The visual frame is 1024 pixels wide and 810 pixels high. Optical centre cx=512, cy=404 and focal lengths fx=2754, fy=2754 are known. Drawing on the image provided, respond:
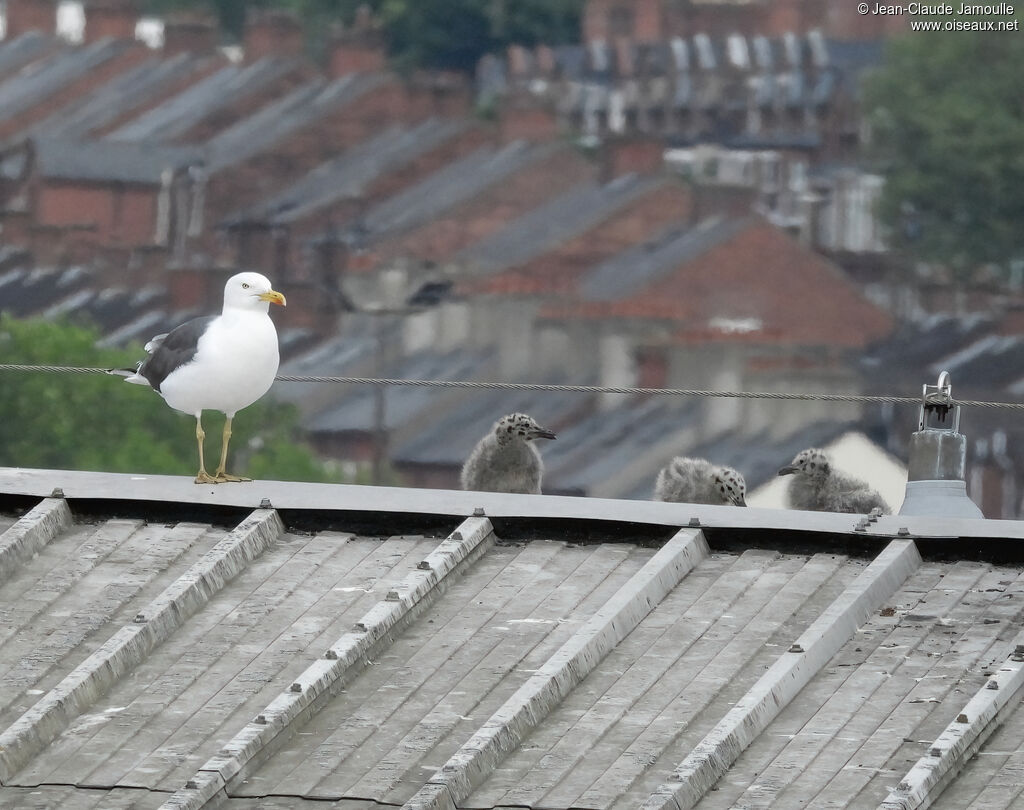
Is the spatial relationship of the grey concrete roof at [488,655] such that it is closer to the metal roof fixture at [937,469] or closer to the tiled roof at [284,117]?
the metal roof fixture at [937,469]

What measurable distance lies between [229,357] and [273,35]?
72.0 m

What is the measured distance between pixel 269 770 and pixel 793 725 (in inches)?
64.3

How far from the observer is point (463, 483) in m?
15.9

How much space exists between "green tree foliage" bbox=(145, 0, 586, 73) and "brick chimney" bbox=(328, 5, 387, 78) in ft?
20.0

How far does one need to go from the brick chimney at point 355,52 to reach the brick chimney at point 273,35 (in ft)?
4.34

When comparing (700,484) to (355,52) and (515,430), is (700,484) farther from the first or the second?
(355,52)

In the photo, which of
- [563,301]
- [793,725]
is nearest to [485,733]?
[793,725]

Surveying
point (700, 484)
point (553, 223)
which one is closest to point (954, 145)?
point (553, 223)

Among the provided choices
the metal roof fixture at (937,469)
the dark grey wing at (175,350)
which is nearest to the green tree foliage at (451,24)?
the dark grey wing at (175,350)

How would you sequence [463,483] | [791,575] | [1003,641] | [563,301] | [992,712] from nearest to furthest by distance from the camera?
[992,712], [1003,641], [791,575], [463,483], [563,301]

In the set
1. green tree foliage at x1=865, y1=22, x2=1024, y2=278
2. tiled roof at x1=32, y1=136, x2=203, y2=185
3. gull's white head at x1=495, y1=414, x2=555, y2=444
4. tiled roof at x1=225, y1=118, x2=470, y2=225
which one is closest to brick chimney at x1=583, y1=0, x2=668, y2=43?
green tree foliage at x1=865, y1=22, x2=1024, y2=278

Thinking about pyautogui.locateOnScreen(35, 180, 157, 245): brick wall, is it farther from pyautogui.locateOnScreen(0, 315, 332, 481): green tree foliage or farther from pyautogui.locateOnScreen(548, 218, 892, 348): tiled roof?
pyautogui.locateOnScreen(548, 218, 892, 348): tiled roof

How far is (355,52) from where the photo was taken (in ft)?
263

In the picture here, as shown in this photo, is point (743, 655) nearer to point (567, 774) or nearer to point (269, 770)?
point (567, 774)
